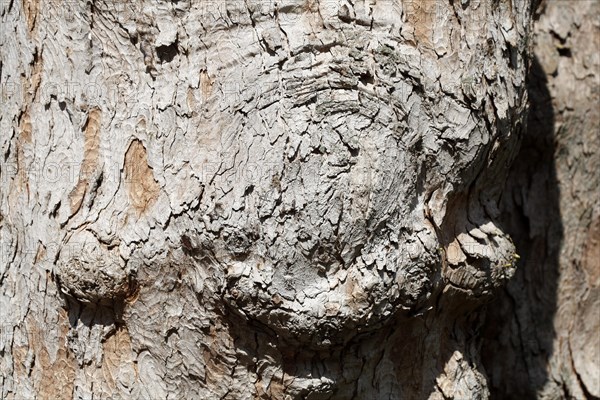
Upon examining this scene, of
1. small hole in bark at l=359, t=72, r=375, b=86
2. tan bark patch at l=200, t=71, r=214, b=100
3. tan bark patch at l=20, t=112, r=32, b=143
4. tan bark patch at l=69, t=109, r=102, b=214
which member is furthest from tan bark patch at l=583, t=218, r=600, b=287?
tan bark patch at l=20, t=112, r=32, b=143

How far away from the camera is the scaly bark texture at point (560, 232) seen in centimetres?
247

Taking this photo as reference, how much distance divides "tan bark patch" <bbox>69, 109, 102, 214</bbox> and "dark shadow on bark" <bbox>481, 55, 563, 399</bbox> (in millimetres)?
1104

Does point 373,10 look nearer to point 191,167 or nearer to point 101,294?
point 191,167

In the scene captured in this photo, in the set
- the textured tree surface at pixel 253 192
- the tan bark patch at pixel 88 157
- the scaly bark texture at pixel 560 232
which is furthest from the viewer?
the scaly bark texture at pixel 560 232

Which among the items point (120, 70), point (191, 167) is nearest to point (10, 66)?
point (120, 70)

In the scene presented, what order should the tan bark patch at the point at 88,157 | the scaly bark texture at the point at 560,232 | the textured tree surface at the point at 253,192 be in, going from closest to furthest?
the textured tree surface at the point at 253,192 < the tan bark patch at the point at 88,157 < the scaly bark texture at the point at 560,232

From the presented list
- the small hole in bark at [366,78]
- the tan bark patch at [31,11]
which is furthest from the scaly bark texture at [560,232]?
the tan bark patch at [31,11]

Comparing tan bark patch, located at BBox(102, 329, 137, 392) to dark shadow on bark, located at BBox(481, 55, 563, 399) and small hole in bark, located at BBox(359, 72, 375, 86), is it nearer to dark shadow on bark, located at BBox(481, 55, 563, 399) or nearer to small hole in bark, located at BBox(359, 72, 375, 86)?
small hole in bark, located at BBox(359, 72, 375, 86)

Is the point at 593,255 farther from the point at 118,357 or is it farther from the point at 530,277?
the point at 118,357

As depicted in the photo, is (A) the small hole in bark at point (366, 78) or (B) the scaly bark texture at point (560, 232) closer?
(A) the small hole in bark at point (366, 78)

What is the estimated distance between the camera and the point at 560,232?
8.14 feet

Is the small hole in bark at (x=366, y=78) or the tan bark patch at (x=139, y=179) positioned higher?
the small hole in bark at (x=366, y=78)

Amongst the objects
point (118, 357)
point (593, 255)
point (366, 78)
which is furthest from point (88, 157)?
point (593, 255)

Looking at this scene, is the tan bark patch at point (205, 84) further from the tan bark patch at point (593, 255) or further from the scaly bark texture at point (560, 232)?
the tan bark patch at point (593, 255)
